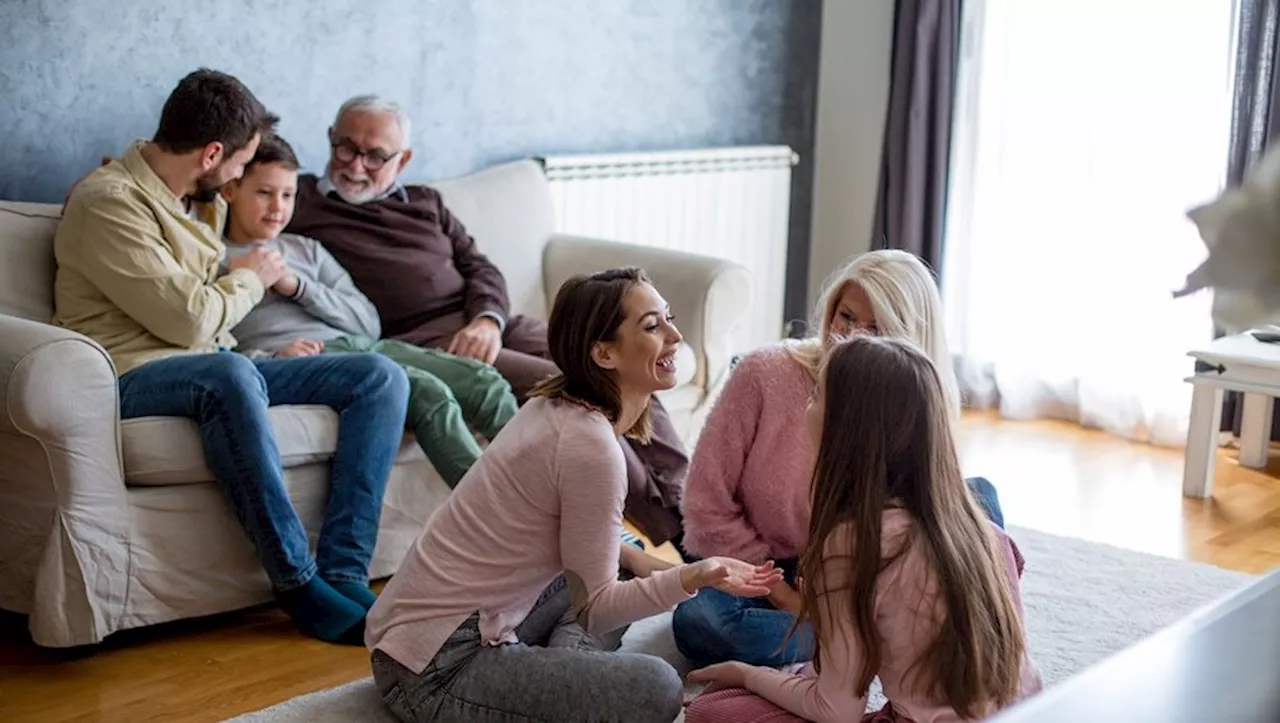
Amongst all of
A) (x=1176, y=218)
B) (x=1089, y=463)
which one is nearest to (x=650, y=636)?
(x=1089, y=463)

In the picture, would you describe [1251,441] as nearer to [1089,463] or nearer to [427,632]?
[1089,463]

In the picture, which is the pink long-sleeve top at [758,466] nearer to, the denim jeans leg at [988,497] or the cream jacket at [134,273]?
the denim jeans leg at [988,497]

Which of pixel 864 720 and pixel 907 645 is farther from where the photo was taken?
pixel 864 720

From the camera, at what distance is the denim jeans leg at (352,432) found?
321 cm

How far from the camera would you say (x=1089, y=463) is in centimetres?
476

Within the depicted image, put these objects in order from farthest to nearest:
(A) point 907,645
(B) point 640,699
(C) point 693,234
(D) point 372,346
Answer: (C) point 693,234, (D) point 372,346, (B) point 640,699, (A) point 907,645

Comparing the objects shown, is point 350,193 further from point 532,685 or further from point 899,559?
point 899,559

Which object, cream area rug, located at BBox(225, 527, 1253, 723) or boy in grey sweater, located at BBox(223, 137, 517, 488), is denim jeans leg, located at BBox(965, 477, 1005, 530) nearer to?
cream area rug, located at BBox(225, 527, 1253, 723)

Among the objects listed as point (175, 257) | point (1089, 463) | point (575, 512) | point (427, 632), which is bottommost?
point (1089, 463)

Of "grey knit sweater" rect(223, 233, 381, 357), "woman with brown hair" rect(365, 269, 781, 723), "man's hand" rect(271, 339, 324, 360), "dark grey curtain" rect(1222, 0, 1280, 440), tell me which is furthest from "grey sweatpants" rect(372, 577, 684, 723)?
"dark grey curtain" rect(1222, 0, 1280, 440)

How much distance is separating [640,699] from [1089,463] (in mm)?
2641

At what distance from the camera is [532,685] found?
2471 mm

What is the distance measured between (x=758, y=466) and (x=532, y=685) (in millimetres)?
613

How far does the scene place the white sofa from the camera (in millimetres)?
2879
